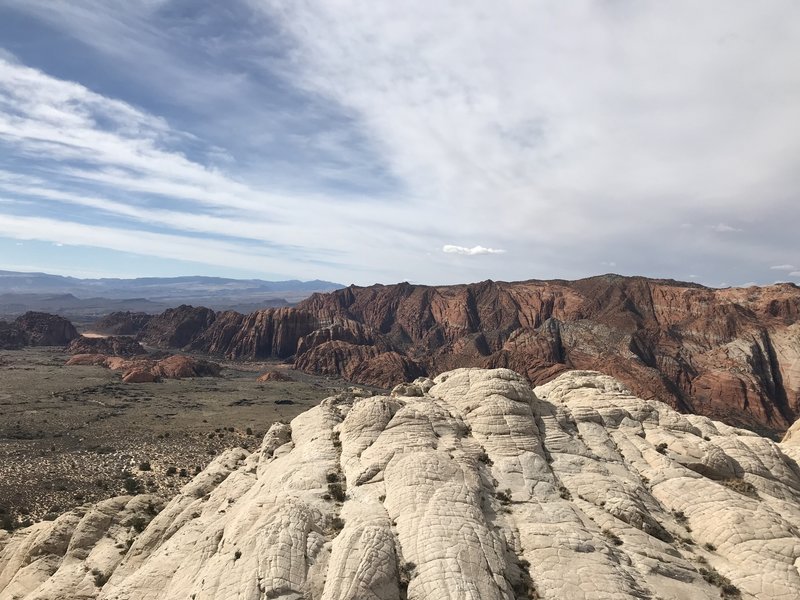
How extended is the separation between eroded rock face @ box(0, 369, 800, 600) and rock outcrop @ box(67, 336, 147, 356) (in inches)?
6446

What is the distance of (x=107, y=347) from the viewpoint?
575 ft

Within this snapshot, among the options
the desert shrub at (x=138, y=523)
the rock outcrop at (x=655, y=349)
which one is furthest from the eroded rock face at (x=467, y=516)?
the rock outcrop at (x=655, y=349)

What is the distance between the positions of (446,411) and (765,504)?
1762 cm

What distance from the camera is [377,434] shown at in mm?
27094

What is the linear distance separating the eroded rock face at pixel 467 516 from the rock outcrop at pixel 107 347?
16373cm

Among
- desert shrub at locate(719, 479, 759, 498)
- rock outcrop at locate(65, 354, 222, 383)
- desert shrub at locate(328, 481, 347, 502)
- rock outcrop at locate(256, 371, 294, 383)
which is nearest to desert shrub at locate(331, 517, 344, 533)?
desert shrub at locate(328, 481, 347, 502)

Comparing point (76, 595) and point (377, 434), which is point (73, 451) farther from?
point (377, 434)

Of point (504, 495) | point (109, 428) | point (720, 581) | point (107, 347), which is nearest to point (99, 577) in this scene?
point (504, 495)

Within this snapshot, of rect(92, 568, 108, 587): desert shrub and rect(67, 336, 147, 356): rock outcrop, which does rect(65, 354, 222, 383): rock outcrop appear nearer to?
rect(67, 336, 147, 356): rock outcrop

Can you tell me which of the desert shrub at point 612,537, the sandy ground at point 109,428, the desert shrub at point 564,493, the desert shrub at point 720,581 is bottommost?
the sandy ground at point 109,428

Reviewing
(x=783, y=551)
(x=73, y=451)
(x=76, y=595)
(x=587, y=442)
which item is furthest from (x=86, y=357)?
(x=783, y=551)

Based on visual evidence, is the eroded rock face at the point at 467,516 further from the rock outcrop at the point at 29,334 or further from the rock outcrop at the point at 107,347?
the rock outcrop at the point at 29,334

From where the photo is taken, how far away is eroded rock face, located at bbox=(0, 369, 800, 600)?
17.0 metres

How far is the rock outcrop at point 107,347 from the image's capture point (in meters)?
172
